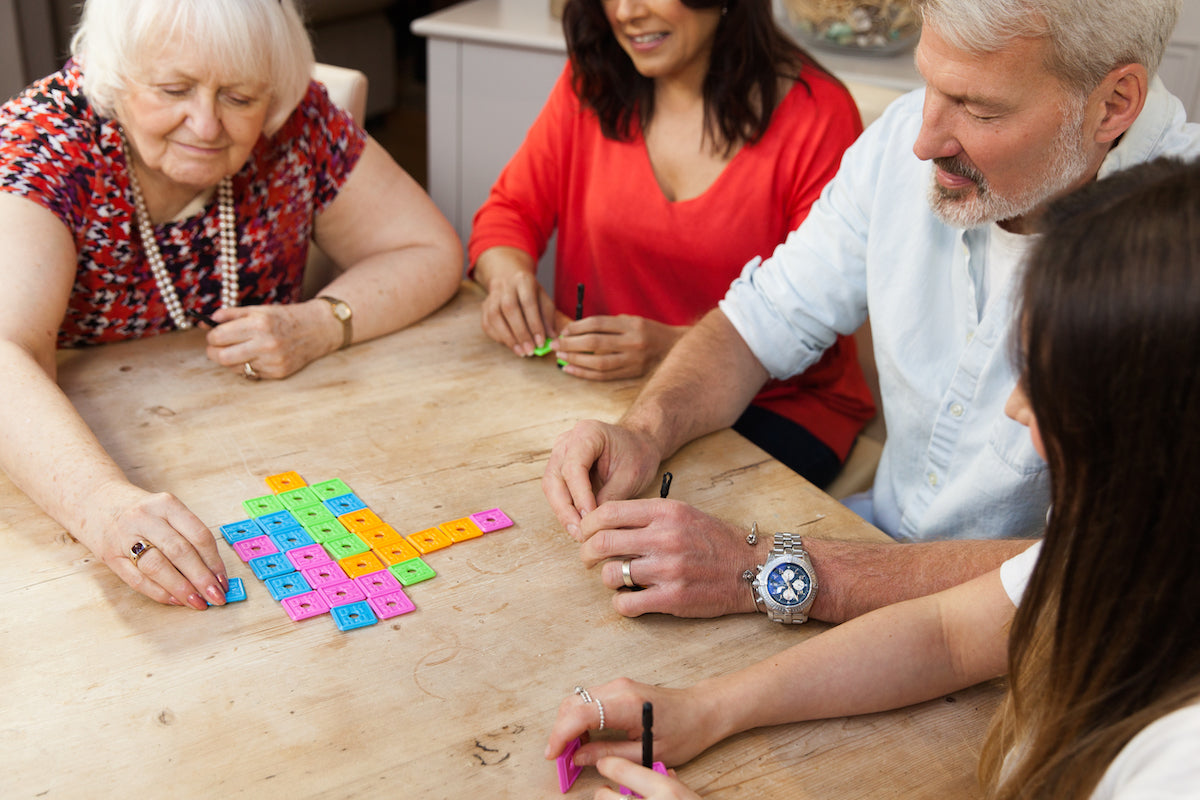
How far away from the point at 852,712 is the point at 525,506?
485mm

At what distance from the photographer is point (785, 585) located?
45.5 inches

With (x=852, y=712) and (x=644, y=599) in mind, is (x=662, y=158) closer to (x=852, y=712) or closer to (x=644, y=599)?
(x=644, y=599)

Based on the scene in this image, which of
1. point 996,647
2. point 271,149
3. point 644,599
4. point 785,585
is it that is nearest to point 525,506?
point 644,599

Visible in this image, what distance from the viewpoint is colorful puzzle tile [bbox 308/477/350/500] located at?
1.32 m

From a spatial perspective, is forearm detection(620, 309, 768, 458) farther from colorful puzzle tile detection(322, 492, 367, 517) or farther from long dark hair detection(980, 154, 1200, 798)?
long dark hair detection(980, 154, 1200, 798)

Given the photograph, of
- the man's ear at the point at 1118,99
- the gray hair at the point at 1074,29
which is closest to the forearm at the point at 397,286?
the gray hair at the point at 1074,29

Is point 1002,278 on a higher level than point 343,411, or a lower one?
higher

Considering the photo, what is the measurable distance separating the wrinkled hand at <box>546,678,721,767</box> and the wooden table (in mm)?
24

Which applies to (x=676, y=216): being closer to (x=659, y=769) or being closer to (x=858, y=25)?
(x=858, y=25)

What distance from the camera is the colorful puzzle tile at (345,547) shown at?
1.22 metres

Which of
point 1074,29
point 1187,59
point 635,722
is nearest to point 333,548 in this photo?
point 635,722

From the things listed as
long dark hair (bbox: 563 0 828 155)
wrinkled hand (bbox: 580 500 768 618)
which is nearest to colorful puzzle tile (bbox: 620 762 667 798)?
wrinkled hand (bbox: 580 500 768 618)

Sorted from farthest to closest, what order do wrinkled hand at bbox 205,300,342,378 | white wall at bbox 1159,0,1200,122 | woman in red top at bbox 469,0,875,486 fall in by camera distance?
white wall at bbox 1159,0,1200,122 < woman in red top at bbox 469,0,875,486 < wrinkled hand at bbox 205,300,342,378

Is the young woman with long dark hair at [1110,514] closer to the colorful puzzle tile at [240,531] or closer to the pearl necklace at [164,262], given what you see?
the colorful puzzle tile at [240,531]
